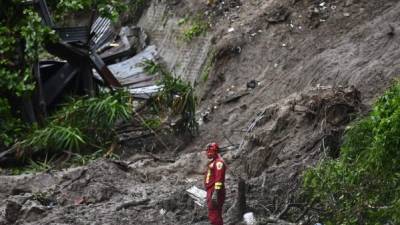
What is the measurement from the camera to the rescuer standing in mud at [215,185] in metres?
7.44

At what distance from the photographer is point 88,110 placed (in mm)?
13859

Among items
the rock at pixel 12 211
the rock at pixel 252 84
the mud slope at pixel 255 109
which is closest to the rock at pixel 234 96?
the mud slope at pixel 255 109

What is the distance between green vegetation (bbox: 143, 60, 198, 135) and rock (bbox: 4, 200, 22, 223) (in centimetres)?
478

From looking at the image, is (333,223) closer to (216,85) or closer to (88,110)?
(88,110)

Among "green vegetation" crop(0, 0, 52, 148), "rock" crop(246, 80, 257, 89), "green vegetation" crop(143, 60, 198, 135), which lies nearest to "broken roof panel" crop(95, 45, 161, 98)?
"green vegetation" crop(143, 60, 198, 135)

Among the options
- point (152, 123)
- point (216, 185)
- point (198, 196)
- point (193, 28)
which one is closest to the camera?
point (216, 185)

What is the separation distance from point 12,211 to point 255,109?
533 centimetres

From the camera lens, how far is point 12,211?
31.0 ft

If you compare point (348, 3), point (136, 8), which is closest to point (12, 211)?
point (348, 3)

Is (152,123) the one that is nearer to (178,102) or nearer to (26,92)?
(178,102)

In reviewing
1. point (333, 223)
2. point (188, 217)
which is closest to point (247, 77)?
point (188, 217)

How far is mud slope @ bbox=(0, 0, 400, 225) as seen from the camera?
9.11 meters

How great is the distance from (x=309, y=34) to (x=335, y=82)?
8.21ft

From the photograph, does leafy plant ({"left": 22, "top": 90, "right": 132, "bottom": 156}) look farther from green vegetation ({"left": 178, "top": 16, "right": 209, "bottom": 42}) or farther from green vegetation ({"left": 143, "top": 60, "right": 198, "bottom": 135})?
green vegetation ({"left": 178, "top": 16, "right": 209, "bottom": 42})
